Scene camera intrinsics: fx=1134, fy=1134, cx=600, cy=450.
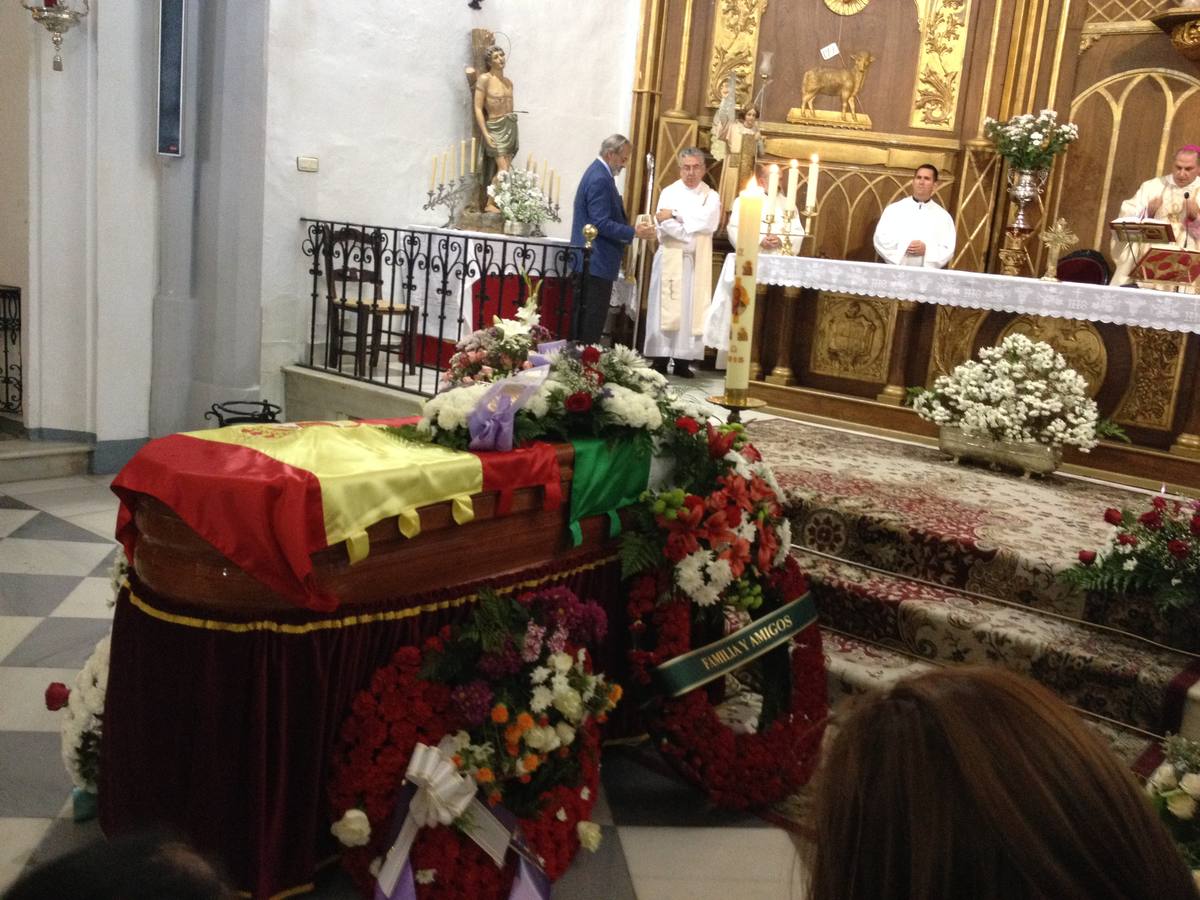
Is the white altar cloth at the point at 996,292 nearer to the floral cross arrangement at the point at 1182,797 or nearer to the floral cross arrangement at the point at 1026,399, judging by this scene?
the floral cross arrangement at the point at 1026,399

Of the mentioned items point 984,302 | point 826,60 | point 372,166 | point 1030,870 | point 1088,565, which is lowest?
point 1088,565

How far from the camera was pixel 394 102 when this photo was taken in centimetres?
878

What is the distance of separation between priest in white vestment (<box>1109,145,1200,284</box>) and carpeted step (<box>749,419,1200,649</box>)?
266 centimetres

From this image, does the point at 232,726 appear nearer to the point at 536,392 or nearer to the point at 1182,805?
the point at 536,392

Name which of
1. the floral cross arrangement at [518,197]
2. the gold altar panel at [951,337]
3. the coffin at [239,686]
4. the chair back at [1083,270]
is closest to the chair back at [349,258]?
the floral cross arrangement at [518,197]

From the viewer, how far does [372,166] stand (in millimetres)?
8625

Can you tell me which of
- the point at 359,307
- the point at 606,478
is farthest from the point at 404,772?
the point at 359,307

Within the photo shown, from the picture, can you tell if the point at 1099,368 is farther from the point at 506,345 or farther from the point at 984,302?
the point at 506,345

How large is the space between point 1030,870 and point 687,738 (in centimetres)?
240

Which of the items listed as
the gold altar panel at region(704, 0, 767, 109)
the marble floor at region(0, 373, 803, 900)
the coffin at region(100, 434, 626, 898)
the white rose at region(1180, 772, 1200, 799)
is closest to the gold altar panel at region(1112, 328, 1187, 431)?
the marble floor at region(0, 373, 803, 900)

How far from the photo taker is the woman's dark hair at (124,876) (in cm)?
71

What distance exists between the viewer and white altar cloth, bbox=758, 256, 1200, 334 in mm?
5418

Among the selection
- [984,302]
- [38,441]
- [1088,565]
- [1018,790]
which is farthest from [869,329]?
[1018,790]

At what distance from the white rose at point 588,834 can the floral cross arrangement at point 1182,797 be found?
4.26 feet
